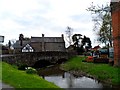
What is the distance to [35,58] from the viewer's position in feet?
220

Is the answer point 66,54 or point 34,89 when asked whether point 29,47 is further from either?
point 34,89

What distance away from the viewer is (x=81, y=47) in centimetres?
10931

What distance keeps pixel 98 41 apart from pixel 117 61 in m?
24.4

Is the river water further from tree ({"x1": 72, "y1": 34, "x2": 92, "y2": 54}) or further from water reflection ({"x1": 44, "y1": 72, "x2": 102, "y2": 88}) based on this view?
tree ({"x1": 72, "y1": 34, "x2": 92, "y2": 54})

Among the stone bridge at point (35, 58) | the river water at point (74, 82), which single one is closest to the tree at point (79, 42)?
the stone bridge at point (35, 58)

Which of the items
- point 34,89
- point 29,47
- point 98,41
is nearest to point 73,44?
point 29,47

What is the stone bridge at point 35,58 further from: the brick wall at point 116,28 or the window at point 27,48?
the window at point 27,48

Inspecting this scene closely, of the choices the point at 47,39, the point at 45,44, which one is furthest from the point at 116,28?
the point at 47,39

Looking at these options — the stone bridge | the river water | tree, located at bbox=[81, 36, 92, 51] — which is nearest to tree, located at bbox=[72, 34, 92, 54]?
tree, located at bbox=[81, 36, 92, 51]

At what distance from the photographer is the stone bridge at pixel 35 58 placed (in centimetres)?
6061

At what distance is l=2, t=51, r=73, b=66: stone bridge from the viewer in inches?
2386

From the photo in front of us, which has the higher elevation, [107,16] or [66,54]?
[107,16]

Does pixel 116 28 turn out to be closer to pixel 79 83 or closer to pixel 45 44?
pixel 79 83

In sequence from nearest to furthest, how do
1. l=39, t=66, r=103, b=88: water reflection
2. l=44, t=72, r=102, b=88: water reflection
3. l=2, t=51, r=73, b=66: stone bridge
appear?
l=44, t=72, r=102, b=88: water reflection < l=39, t=66, r=103, b=88: water reflection < l=2, t=51, r=73, b=66: stone bridge
